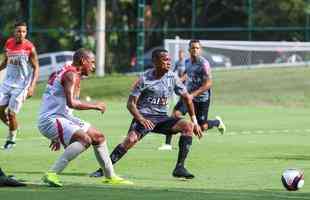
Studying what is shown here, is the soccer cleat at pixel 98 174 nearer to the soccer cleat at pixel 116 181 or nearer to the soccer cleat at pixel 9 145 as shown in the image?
the soccer cleat at pixel 116 181

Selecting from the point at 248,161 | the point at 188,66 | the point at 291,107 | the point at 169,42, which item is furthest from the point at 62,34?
the point at 248,161

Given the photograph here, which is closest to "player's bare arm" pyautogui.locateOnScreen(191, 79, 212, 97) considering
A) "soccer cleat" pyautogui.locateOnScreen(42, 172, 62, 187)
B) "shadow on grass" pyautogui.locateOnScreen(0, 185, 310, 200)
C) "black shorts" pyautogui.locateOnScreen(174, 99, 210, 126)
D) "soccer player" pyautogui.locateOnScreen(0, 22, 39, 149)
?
"black shorts" pyautogui.locateOnScreen(174, 99, 210, 126)

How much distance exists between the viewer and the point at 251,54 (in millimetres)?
Answer: 41781

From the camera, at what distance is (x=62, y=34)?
50594 mm

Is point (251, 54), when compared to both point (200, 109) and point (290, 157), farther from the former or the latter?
point (290, 157)

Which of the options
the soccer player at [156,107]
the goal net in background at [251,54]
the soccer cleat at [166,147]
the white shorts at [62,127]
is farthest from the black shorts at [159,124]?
the goal net in background at [251,54]

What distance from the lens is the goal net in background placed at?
4103 centimetres

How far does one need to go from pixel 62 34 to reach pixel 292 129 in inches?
1015

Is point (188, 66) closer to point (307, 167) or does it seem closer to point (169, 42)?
point (307, 167)

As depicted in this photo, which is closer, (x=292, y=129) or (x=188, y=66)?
(x=188, y=66)

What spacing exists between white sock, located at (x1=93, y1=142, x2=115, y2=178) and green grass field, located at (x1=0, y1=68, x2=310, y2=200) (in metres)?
0.25

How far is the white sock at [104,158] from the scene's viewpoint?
13891 millimetres

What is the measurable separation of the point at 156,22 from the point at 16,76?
32.3 meters

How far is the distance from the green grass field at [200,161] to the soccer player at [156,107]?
0.54 metres
